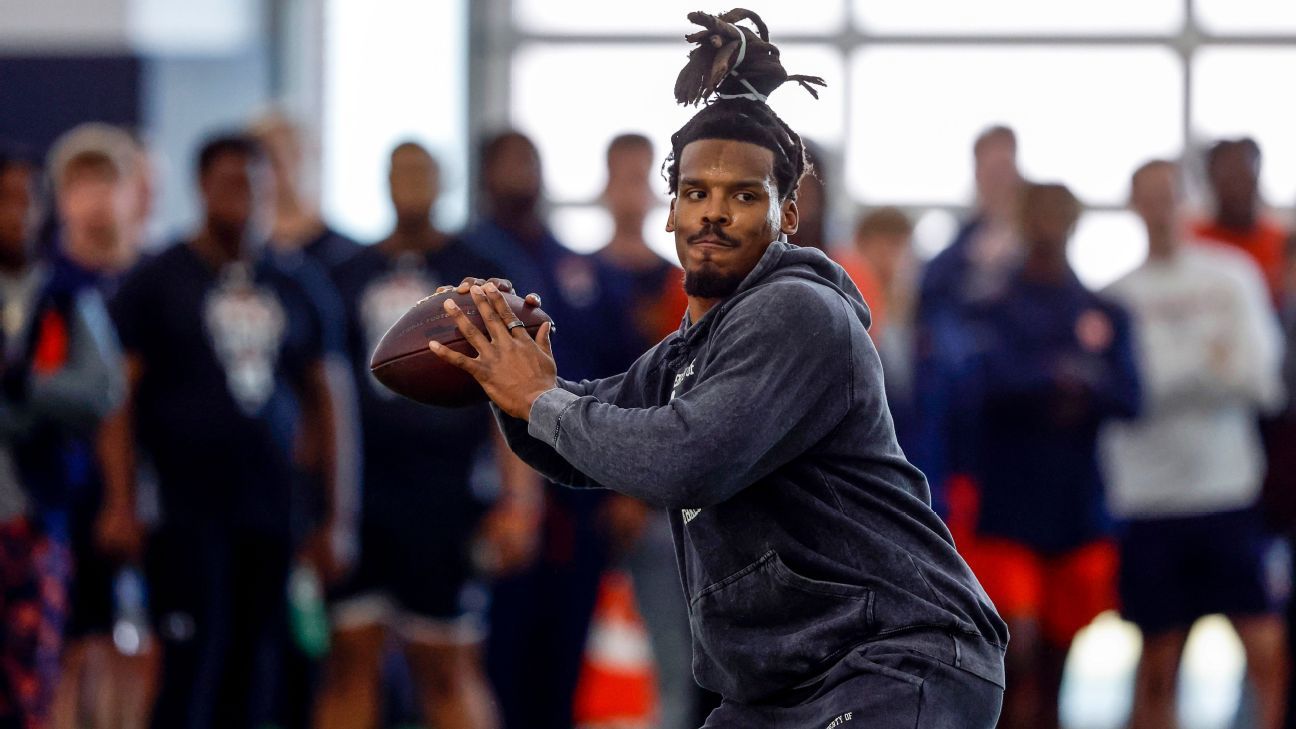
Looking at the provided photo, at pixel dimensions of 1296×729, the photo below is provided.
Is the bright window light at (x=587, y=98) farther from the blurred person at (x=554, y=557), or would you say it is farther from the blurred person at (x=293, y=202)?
the blurred person at (x=554, y=557)

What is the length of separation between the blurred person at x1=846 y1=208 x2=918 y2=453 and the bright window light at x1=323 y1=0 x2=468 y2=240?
3865mm

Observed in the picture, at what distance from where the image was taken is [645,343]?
6426 mm

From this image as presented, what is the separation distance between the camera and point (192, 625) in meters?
5.49

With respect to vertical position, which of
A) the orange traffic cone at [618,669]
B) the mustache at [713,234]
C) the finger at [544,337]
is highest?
the mustache at [713,234]

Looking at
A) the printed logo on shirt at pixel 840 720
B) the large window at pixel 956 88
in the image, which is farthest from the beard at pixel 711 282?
the large window at pixel 956 88

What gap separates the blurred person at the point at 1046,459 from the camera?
20.5 ft

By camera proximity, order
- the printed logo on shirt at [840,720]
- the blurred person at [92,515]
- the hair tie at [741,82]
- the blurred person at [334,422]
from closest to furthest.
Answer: the printed logo on shirt at [840,720], the hair tie at [741,82], the blurred person at [92,515], the blurred person at [334,422]

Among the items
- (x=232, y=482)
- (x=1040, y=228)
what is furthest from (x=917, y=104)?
(x=232, y=482)

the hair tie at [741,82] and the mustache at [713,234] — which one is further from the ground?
the hair tie at [741,82]

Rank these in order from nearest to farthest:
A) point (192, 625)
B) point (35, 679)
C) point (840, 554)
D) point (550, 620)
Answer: point (840, 554)
point (35, 679)
point (192, 625)
point (550, 620)

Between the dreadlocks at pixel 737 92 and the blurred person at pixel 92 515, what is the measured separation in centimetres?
257

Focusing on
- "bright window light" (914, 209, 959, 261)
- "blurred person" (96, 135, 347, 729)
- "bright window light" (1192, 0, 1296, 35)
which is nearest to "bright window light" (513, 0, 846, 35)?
"bright window light" (914, 209, 959, 261)

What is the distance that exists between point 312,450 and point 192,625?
731 millimetres

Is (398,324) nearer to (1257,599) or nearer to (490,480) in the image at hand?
(490,480)
